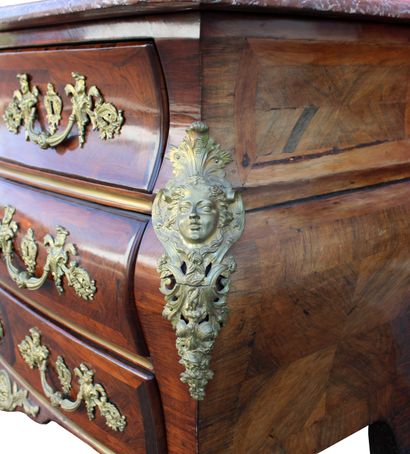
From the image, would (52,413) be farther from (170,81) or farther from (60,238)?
(170,81)

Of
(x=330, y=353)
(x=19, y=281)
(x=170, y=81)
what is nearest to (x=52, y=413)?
(x=19, y=281)

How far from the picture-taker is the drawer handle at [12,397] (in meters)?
1.31

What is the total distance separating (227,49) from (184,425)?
49cm

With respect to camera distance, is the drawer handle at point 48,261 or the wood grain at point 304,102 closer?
the wood grain at point 304,102

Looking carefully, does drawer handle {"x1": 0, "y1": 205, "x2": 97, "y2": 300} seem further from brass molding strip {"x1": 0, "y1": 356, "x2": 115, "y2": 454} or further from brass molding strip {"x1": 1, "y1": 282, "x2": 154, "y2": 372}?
brass molding strip {"x1": 0, "y1": 356, "x2": 115, "y2": 454}

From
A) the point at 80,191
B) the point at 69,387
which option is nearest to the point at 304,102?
the point at 80,191

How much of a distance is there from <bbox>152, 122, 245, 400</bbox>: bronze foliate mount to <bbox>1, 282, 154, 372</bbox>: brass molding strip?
0.49ft

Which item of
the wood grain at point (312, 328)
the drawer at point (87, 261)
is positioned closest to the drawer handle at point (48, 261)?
the drawer at point (87, 261)

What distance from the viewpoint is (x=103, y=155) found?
0.93 metres

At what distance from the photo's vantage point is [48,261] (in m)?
1.00

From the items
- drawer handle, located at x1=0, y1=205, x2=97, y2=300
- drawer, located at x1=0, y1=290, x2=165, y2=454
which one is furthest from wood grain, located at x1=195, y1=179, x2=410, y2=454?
drawer handle, located at x1=0, y1=205, x2=97, y2=300

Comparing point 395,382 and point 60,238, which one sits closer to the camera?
point 60,238

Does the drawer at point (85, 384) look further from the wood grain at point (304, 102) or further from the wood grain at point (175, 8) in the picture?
the wood grain at point (175, 8)

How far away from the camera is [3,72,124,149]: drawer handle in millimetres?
904
